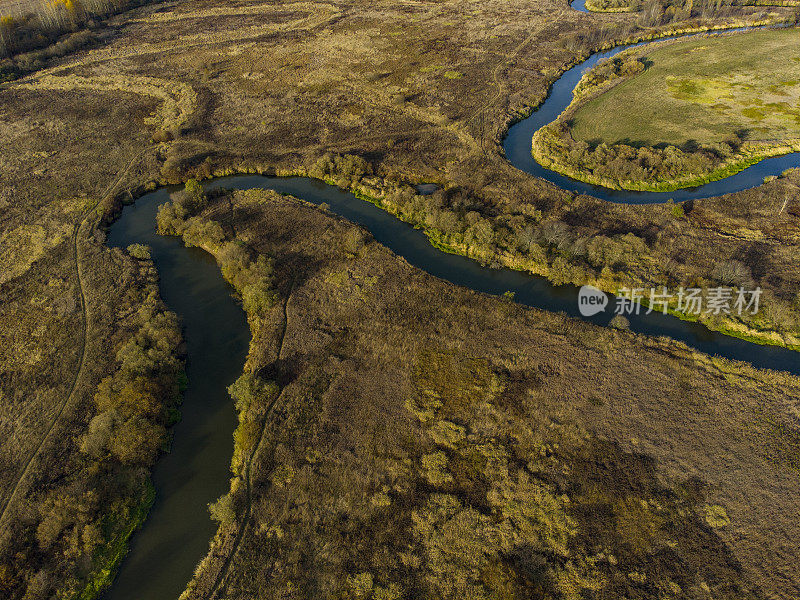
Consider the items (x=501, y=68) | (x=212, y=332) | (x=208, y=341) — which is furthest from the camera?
(x=501, y=68)

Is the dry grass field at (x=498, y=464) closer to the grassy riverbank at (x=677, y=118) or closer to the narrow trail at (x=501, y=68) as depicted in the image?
the grassy riverbank at (x=677, y=118)

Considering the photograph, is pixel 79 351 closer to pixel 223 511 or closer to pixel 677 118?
pixel 223 511

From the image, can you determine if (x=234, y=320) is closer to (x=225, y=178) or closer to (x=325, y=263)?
(x=325, y=263)

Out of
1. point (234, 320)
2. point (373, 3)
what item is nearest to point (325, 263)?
point (234, 320)

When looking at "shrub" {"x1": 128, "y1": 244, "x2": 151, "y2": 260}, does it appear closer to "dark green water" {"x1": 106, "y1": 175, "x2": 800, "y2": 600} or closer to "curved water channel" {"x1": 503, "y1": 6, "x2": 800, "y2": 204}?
"dark green water" {"x1": 106, "y1": 175, "x2": 800, "y2": 600}

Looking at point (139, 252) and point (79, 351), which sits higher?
point (139, 252)

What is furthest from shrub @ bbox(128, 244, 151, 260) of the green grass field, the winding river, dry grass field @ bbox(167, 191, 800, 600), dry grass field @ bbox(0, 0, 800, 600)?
the green grass field

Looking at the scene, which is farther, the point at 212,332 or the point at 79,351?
the point at 212,332

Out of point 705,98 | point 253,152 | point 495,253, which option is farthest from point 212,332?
point 705,98
